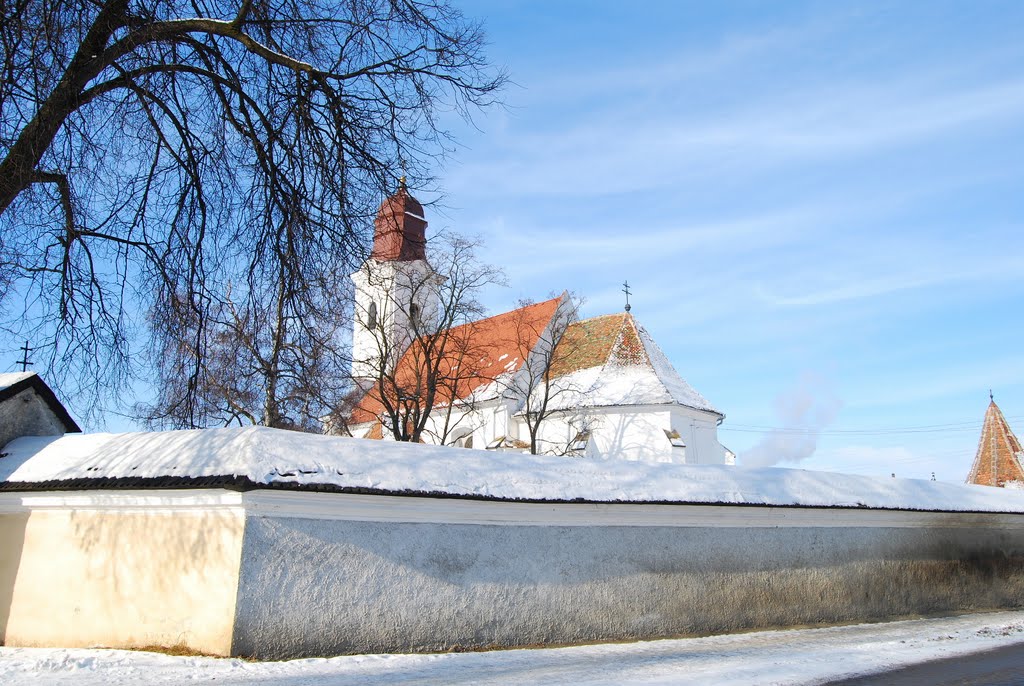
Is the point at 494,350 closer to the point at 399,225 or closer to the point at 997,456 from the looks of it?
the point at 997,456

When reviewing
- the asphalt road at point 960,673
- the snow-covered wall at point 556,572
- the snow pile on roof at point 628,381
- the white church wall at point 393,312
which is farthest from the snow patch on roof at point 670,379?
the asphalt road at point 960,673

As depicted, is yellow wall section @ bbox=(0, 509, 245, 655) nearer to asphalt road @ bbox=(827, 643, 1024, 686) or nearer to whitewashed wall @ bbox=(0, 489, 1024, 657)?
whitewashed wall @ bbox=(0, 489, 1024, 657)

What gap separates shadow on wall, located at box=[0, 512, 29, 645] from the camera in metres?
9.45

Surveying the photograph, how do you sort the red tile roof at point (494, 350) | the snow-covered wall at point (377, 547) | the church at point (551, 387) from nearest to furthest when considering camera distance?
the snow-covered wall at point (377, 547), the church at point (551, 387), the red tile roof at point (494, 350)

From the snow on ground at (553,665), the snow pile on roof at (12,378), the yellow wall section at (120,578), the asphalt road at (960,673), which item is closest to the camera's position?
the snow on ground at (553,665)

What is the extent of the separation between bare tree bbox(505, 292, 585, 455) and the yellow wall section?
21.4 meters

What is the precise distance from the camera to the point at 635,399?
3103 cm

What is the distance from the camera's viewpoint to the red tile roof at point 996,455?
97.8 feet

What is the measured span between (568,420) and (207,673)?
2482cm

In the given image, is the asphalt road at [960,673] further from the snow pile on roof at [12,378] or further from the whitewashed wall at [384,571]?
the snow pile on roof at [12,378]

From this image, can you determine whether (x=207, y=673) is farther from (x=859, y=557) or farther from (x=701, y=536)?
(x=859, y=557)

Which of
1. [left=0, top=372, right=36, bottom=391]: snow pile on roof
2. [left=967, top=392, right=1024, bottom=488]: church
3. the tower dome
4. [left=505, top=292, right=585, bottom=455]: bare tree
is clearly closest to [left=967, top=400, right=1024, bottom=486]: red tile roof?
[left=967, top=392, right=1024, bottom=488]: church

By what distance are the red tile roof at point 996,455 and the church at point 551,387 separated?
942 centimetres

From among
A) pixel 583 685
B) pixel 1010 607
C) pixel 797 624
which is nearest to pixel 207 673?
pixel 583 685
